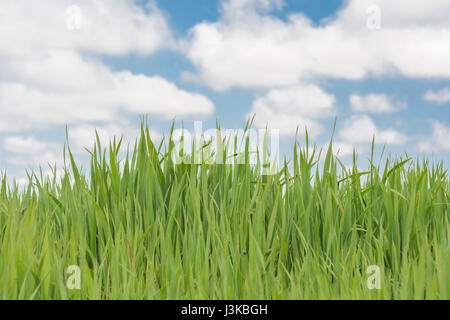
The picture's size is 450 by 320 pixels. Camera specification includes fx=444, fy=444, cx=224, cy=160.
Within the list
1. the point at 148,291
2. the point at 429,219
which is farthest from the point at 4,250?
the point at 429,219

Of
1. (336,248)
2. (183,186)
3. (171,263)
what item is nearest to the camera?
(171,263)

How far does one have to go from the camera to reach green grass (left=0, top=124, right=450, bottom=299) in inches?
70.0

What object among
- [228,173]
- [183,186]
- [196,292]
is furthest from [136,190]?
[196,292]

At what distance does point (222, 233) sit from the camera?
199 cm

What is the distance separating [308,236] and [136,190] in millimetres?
960

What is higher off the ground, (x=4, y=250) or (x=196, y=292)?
(x=4, y=250)

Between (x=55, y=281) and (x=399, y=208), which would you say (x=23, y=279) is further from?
(x=399, y=208)

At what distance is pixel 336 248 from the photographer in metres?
2.18

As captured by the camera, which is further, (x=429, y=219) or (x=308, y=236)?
(x=429, y=219)

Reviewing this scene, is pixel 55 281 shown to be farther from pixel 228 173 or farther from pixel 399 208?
pixel 399 208

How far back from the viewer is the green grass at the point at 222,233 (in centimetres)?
178
